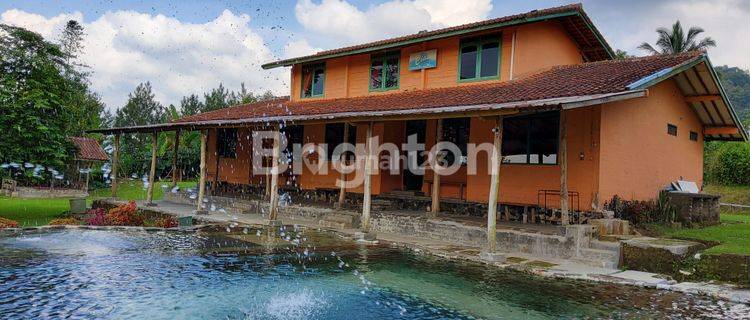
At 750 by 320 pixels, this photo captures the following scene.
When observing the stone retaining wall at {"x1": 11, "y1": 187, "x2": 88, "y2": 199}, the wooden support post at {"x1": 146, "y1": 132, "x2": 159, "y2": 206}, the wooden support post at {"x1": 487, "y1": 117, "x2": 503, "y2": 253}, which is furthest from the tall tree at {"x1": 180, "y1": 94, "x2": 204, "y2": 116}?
the wooden support post at {"x1": 487, "y1": 117, "x2": 503, "y2": 253}

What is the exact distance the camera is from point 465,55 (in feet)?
49.3

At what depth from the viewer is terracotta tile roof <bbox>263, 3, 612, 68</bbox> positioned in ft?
43.8

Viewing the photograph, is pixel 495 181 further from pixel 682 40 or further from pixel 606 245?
pixel 682 40

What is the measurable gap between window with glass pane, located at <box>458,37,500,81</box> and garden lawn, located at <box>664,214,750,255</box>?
20.1 feet

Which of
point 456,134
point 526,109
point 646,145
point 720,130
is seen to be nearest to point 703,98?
point 720,130

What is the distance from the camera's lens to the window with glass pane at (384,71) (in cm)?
1680

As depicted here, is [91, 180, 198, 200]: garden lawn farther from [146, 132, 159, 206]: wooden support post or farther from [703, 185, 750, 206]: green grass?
[703, 185, 750, 206]: green grass

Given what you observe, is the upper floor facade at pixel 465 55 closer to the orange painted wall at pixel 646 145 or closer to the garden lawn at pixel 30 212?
the orange painted wall at pixel 646 145

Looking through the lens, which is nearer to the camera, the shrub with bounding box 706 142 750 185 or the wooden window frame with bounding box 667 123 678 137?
the wooden window frame with bounding box 667 123 678 137

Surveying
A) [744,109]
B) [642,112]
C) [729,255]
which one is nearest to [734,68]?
[744,109]

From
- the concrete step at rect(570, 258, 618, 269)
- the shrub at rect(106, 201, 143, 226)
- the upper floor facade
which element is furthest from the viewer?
the shrub at rect(106, 201, 143, 226)

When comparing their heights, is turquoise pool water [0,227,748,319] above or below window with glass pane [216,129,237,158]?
below

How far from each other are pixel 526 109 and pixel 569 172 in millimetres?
3557

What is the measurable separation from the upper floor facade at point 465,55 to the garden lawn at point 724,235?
5594 millimetres
